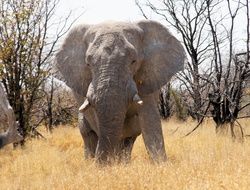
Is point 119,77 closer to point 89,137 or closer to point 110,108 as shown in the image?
point 110,108

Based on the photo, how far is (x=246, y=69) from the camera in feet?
34.5

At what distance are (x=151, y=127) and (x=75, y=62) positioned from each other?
4.65 feet

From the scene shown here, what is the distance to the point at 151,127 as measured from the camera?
667cm

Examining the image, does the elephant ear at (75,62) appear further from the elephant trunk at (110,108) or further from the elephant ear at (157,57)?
the elephant trunk at (110,108)

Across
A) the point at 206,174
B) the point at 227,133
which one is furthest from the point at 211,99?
the point at 206,174

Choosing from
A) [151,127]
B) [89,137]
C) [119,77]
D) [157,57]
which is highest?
[157,57]

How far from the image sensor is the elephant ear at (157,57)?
6.73m

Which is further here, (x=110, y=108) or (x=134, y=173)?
(x=110, y=108)

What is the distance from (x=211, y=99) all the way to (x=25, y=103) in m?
4.84

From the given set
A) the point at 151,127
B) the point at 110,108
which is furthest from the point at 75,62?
the point at 110,108

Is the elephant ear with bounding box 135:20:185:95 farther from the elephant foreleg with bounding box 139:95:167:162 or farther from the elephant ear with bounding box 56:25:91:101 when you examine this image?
the elephant ear with bounding box 56:25:91:101

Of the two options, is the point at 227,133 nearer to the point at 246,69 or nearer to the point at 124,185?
the point at 246,69

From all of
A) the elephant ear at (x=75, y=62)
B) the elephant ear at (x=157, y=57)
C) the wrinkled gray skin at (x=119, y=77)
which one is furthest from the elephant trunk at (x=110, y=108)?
the elephant ear at (x=157, y=57)

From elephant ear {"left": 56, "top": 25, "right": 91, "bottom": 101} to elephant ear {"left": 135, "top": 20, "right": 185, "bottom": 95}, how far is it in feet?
2.44
